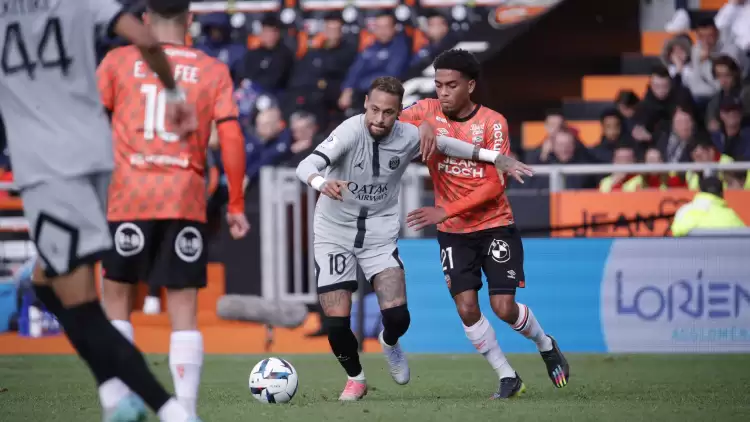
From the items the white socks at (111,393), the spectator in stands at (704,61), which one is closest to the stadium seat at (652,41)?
the spectator in stands at (704,61)

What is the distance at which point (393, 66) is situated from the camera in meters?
17.8

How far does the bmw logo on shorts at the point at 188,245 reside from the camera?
642 centimetres

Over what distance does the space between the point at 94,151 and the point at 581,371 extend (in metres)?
5.74

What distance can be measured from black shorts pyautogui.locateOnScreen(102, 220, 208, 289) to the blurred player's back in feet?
2.29

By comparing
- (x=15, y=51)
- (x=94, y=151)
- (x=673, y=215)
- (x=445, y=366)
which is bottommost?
(x=445, y=366)

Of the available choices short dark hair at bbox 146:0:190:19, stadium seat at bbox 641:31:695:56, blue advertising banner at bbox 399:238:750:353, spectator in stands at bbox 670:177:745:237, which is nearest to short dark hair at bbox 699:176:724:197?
spectator in stands at bbox 670:177:745:237

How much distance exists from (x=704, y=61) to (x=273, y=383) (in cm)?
1018

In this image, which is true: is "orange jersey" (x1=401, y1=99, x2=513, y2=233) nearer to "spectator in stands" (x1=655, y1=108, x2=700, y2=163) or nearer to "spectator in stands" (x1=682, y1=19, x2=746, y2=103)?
"spectator in stands" (x1=655, y1=108, x2=700, y2=163)

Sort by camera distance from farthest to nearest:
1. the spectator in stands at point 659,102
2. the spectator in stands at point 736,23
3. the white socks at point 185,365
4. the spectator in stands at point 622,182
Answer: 1. the spectator in stands at point 736,23
2. the spectator in stands at point 659,102
3. the spectator in stands at point 622,182
4. the white socks at point 185,365

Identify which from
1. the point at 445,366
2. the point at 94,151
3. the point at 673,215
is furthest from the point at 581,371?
the point at 94,151

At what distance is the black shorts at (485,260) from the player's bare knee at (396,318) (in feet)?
1.79

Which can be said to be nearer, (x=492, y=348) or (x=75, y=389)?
(x=492, y=348)

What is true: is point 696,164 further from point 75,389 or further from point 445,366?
point 75,389

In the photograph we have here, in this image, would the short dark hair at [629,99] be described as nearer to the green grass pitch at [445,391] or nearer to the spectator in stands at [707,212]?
the spectator in stands at [707,212]
